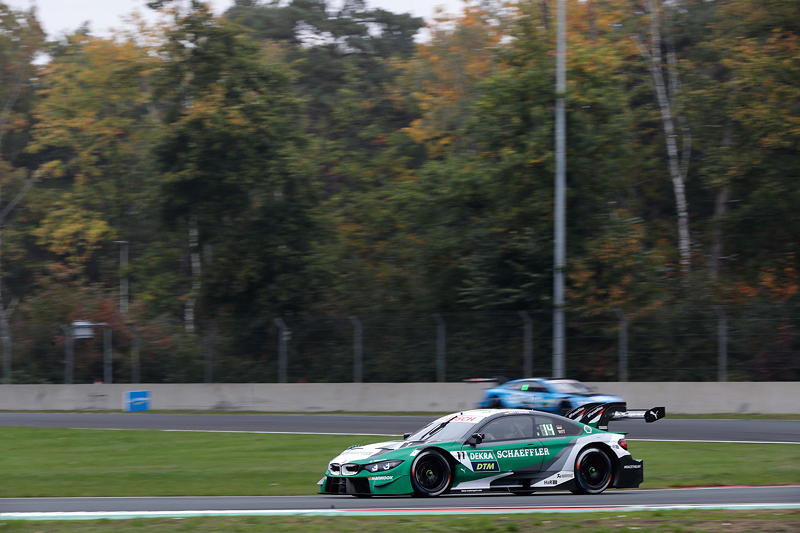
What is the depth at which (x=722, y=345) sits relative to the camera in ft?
91.7

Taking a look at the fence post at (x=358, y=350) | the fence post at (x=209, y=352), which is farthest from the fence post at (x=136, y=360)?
the fence post at (x=358, y=350)

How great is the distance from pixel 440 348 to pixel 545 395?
674 centimetres

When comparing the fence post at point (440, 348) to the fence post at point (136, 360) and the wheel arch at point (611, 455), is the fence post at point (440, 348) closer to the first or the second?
the fence post at point (136, 360)

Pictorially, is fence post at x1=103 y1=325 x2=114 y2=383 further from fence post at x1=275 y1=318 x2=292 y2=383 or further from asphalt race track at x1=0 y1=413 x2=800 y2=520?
asphalt race track at x1=0 y1=413 x2=800 y2=520

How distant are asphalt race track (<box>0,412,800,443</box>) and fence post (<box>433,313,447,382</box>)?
128 inches

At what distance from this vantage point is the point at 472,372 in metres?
30.5

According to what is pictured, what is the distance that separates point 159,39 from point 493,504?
36.5 meters

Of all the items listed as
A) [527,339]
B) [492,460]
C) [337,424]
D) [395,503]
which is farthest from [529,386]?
[395,503]

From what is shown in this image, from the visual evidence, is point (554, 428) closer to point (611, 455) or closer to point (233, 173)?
point (611, 455)

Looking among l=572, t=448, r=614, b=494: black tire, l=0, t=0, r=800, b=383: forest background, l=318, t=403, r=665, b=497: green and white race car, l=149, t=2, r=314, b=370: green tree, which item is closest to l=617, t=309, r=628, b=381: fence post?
l=0, t=0, r=800, b=383: forest background

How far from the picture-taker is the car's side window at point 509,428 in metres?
13.3

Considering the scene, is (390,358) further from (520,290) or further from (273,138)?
(273,138)

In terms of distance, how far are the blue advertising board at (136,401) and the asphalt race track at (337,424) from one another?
4.22 feet

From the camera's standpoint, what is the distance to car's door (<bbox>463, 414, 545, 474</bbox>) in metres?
13.0
